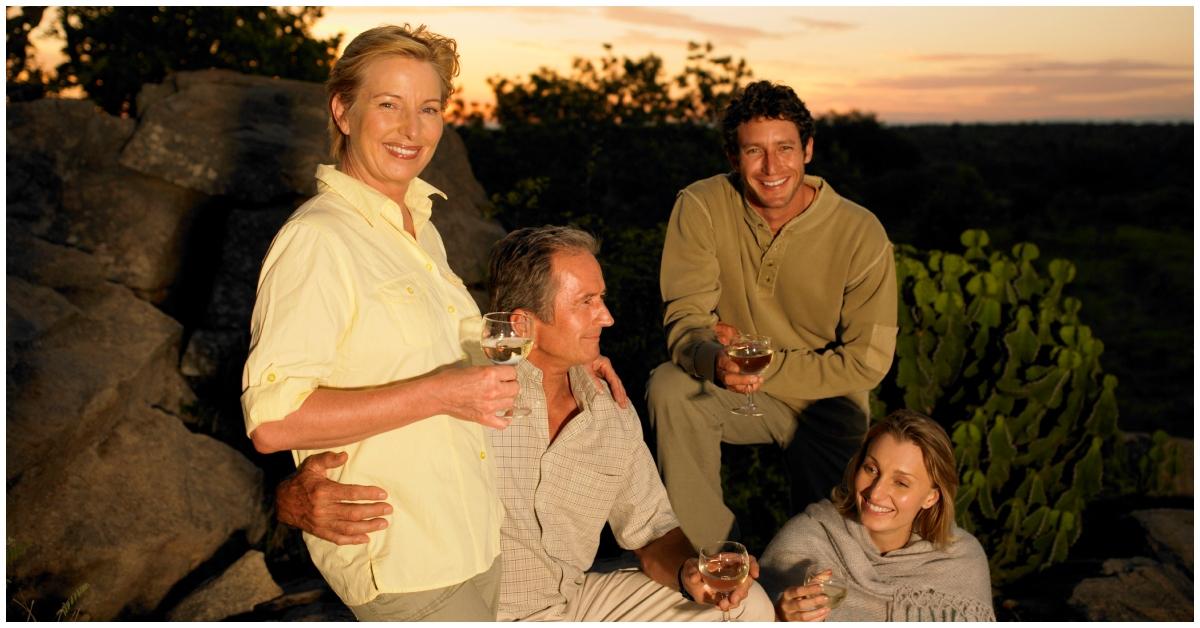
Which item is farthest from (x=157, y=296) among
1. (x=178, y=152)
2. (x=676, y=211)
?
(x=676, y=211)

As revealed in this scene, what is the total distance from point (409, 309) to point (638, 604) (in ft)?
4.61

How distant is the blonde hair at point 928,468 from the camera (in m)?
4.10

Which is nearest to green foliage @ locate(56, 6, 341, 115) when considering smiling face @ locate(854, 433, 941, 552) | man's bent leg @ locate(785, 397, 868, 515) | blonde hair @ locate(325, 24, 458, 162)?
man's bent leg @ locate(785, 397, 868, 515)

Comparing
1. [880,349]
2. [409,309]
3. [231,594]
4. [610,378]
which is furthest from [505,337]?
[231,594]

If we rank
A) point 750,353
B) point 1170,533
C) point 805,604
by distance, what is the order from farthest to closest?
point 1170,533, point 750,353, point 805,604

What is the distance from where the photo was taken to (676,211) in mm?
5258

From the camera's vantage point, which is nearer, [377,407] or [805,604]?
[377,407]

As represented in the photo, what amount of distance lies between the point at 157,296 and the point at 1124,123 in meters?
55.5

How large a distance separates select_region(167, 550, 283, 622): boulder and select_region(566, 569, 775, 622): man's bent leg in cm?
229

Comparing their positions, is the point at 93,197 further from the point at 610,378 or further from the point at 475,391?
the point at 475,391

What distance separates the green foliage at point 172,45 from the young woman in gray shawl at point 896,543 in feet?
19.5

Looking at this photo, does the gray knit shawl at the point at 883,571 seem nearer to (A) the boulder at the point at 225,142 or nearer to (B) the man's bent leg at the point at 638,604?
(B) the man's bent leg at the point at 638,604

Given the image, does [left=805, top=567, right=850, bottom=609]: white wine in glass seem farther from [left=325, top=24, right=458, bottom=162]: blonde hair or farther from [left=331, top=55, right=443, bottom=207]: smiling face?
[left=325, top=24, right=458, bottom=162]: blonde hair

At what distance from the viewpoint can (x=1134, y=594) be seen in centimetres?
566
